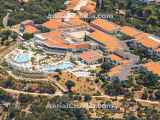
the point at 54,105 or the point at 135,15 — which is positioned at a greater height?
the point at 135,15

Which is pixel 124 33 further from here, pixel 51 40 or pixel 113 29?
pixel 51 40

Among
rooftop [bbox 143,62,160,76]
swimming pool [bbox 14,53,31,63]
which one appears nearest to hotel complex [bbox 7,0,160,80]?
swimming pool [bbox 14,53,31,63]

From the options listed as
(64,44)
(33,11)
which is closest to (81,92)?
(64,44)

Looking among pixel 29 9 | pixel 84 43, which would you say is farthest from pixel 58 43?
pixel 29 9

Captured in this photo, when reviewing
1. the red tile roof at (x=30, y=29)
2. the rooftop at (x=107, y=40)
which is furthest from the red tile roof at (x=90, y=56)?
the red tile roof at (x=30, y=29)

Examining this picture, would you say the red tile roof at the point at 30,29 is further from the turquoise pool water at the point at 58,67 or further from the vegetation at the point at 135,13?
the vegetation at the point at 135,13

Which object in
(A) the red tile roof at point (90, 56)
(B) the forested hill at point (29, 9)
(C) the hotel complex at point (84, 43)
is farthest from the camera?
(B) the forested hill at point (29, 9)
